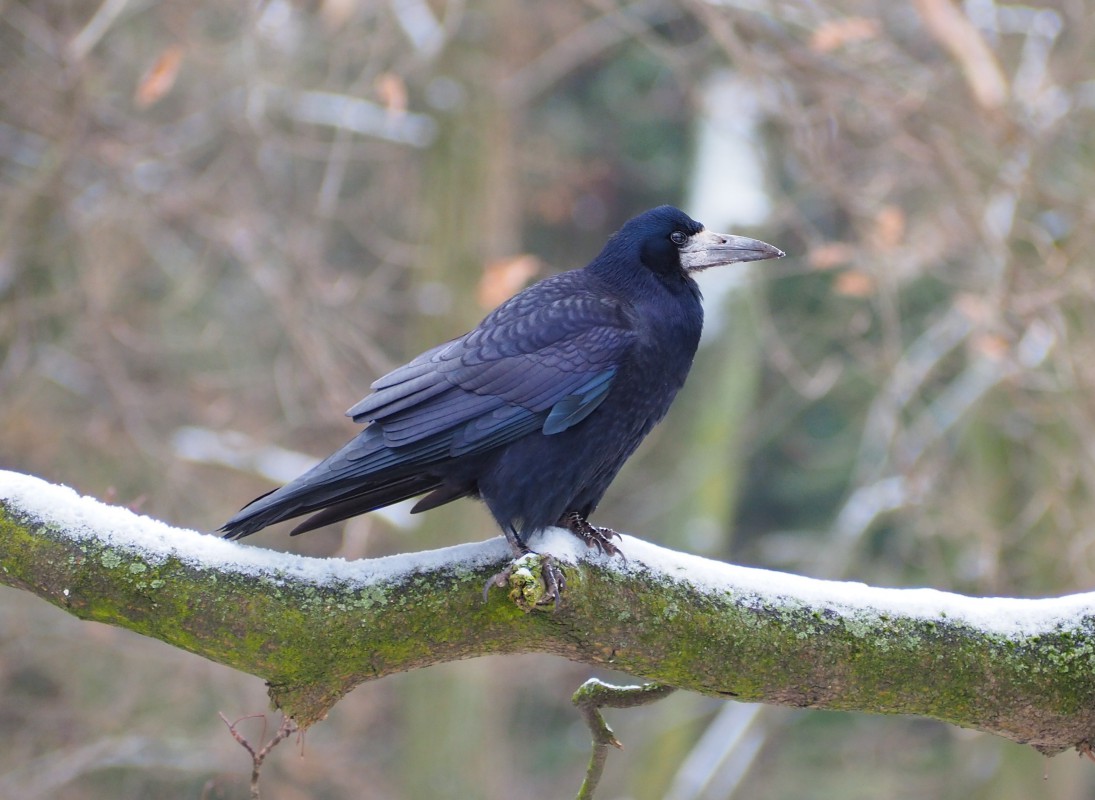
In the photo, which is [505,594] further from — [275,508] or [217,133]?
[217,133]

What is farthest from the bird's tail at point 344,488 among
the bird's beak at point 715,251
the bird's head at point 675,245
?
the bird's beak at point 715,251

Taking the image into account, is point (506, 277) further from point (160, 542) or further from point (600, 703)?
point (160, 542)

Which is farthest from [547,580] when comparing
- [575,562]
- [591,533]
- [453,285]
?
[453,285]

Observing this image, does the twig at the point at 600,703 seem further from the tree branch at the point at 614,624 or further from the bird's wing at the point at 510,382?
the bird's wing at the point at 510,382

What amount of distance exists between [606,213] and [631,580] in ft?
43.3

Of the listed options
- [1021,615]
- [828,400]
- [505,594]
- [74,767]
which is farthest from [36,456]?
[828,400]

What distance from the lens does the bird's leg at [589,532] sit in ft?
11.3

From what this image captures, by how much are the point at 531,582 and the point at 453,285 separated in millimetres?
6689

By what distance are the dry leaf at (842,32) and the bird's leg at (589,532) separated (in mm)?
3735

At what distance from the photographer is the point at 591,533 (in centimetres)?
378

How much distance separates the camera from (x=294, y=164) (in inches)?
468

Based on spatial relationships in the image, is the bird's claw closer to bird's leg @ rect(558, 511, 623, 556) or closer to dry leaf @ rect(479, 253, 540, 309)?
bird's leg @ rect(558, 511, 623, 556)

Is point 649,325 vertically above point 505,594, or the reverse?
point 649,325

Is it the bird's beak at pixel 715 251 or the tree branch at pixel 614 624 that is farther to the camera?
the bird's beak at pixel 715 251
